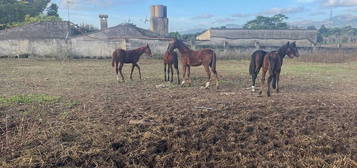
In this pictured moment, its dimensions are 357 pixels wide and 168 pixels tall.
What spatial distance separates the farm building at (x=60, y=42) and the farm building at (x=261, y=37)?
1408cm

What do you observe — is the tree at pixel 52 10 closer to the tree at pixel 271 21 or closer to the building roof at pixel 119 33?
the building roof at pixel 119 33

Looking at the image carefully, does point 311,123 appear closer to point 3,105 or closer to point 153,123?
point 153,123

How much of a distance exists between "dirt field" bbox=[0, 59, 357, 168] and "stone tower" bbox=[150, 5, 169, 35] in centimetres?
3577

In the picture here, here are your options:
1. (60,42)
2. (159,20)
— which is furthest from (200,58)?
(159,20)

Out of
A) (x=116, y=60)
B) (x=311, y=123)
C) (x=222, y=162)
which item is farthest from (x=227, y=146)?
(x=116, y=60)

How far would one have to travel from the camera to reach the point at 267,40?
39000 millimetres

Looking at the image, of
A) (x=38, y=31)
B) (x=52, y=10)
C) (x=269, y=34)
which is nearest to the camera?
(x=38, y=31)

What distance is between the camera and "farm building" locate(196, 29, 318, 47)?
38.2 metres

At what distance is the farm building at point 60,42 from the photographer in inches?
1044

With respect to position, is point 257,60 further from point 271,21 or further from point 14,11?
point 271,21

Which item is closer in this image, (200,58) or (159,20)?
(200,58)

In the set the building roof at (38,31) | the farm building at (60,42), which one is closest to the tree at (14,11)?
the building roof at (38,31)

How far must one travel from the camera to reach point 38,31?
28.3 m

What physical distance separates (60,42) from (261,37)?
26688 mm
